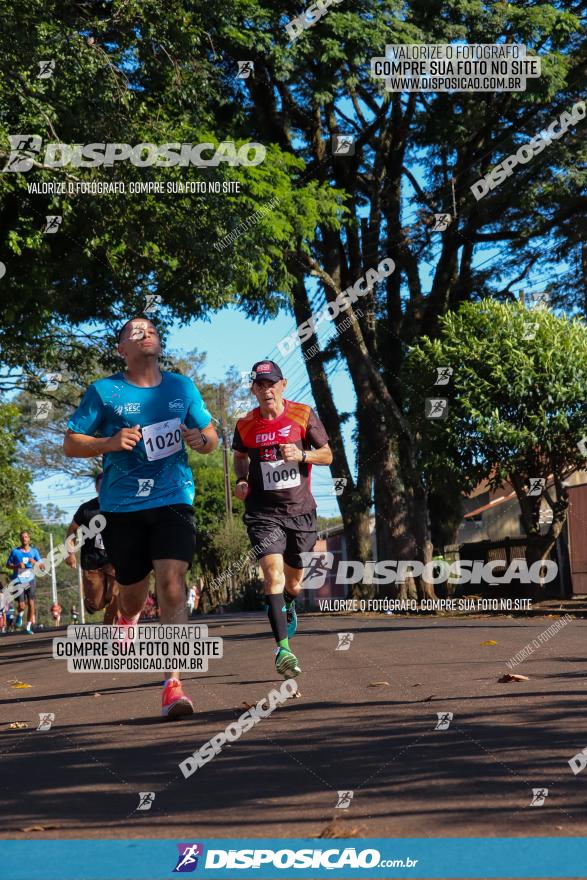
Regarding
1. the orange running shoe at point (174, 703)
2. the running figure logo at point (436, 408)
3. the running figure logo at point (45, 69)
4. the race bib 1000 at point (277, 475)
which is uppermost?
the running figure logo at point (45, 69)

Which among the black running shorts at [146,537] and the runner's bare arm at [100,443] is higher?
the runner's bare arm at [100,443]

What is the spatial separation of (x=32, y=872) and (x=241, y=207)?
15.1 metres

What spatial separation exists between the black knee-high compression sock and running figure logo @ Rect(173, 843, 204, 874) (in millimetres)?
4093

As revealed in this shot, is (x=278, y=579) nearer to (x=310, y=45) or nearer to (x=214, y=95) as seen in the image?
(x=214, y=95)

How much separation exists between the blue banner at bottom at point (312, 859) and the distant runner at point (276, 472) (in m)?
4.48

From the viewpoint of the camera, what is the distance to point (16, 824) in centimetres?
431

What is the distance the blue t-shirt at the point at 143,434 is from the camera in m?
6.93

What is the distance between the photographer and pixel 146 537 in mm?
7062

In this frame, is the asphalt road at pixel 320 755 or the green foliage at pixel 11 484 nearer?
the asphalt road at pixel 320 755

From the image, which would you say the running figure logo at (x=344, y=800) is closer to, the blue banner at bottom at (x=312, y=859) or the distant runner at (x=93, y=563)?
the blue banner at bottom at (x=312, y=859)

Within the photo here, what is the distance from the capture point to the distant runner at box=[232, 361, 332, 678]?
27.5ft

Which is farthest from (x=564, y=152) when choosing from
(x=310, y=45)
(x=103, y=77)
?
(x=103, y=77)

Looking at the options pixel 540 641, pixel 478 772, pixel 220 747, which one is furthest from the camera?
pixel 540 641

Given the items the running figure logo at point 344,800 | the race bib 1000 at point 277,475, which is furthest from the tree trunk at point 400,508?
the running figure logo at point 344,800
